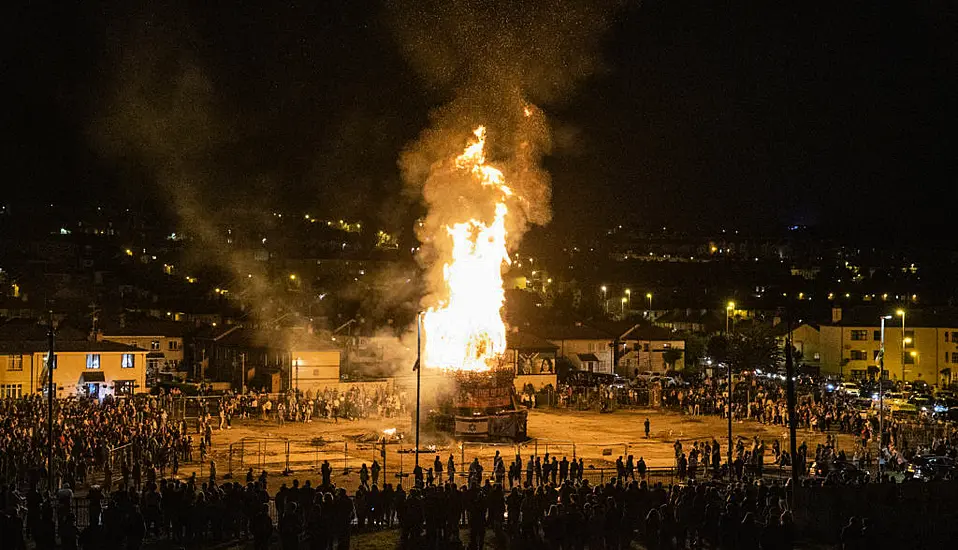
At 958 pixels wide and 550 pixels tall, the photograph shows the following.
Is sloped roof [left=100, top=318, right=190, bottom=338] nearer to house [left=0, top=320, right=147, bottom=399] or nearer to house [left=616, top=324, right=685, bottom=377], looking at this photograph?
house [left=0, top=320, right=147, bottom=399]

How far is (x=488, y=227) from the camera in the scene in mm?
42344

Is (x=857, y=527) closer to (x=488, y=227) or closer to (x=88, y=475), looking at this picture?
(x=88, y=475)

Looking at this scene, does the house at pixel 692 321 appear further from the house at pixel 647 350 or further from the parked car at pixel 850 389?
the parked car at pixel 850 389

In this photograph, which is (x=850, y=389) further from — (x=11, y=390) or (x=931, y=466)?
(x=11, y=390)

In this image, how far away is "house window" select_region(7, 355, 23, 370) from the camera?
1838 inches

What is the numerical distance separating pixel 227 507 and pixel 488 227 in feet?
82.5

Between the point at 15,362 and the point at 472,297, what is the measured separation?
2446 centimetres

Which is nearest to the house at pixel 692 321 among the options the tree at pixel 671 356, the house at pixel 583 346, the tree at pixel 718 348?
the tree at pixel 718 348

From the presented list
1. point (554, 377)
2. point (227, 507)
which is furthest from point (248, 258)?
point (227, 507)

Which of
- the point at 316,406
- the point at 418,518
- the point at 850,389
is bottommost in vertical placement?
the point at 418,518

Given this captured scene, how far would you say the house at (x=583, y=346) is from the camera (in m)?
68.9

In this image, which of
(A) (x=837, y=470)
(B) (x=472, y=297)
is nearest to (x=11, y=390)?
(B) (x=472, y=297)

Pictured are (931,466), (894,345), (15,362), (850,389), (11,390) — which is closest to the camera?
(931,466)

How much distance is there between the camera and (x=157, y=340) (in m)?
65.3
